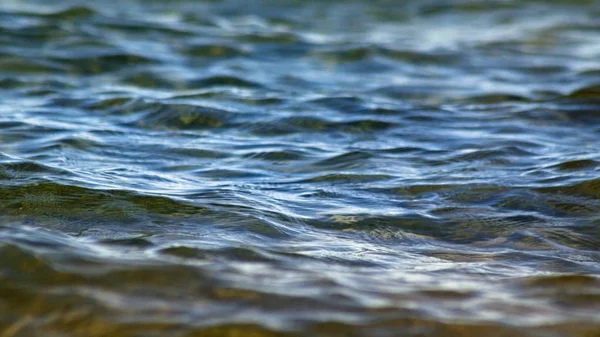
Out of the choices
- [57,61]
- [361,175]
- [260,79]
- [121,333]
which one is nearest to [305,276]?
[121,333]

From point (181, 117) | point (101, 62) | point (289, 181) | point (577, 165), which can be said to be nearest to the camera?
point (289, 181)

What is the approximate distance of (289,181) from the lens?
5.52 m

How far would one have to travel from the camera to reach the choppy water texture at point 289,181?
3357 mm

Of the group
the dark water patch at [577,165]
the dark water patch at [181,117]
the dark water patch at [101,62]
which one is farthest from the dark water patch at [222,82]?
the dark water patch at [577,165]

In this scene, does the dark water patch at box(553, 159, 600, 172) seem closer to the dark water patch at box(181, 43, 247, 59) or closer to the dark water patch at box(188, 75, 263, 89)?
the dark water patch at box(188, 75, 263, 89)

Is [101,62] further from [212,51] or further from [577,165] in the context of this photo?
[577,165]

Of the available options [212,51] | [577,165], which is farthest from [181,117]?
[577,165]

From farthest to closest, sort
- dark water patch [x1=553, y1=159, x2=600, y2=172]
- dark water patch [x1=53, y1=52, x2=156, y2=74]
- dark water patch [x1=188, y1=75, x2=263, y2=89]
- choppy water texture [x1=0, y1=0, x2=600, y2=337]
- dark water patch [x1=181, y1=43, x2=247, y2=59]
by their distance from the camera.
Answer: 1. dark water patch [x1=181, y1=43, x2=247, y2=59]
2. dark water patch [x1=53, y1=52, x2=156, y2=74]
3. dark water patch [x1=188, y1=75, x2=263, y2=89]
4. dark water patch [x1=553, y1=159, x2=600, y2=172]
5. choppy water texture [x1=0, y1=0, x2=600, y2=337]

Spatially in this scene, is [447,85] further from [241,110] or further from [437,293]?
[437,293]

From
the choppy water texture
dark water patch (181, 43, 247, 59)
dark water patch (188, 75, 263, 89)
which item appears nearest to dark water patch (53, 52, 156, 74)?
the choppy water texture

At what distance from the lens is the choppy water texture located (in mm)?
3357

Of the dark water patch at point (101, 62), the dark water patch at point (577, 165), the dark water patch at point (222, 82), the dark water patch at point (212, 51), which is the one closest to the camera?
the dark water patch at point (577, 165)

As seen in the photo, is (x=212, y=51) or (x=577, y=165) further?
(x=212, y=51)

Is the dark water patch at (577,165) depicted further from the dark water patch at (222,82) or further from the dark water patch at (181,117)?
the dark water patch at (222,82)
